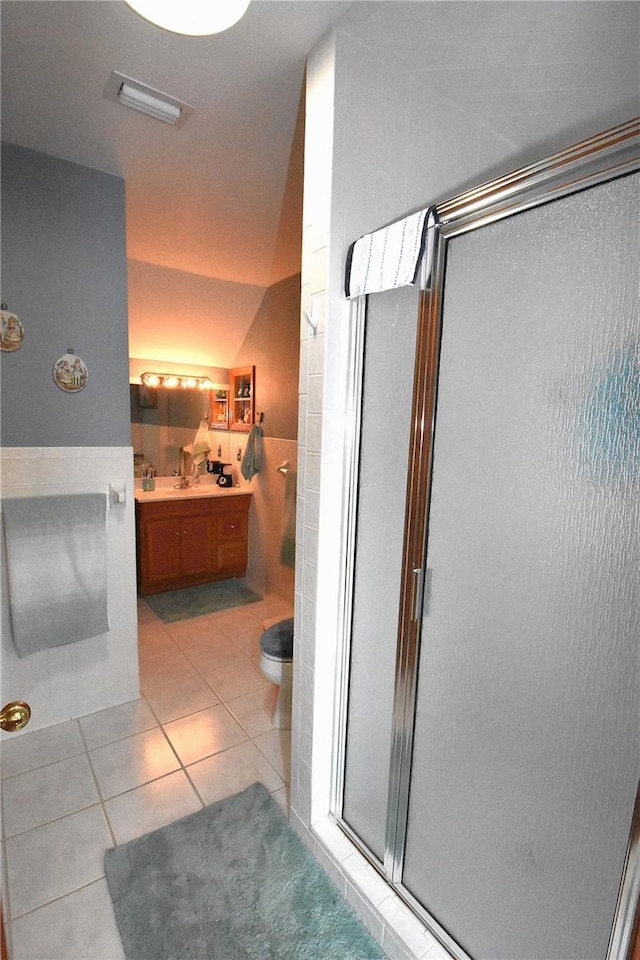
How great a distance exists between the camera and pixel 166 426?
395cm

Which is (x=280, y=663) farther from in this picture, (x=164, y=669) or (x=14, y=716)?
(x=14, y=716)

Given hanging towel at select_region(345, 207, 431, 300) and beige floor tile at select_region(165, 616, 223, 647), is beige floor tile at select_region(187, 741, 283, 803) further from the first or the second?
hanging towel at select_region(345, 207, 431, 300)

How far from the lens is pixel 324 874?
147cm

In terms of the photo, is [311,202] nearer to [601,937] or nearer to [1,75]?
[1,75]

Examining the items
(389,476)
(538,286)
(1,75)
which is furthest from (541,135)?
(1,75)

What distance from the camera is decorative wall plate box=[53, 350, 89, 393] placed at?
2.02 metres

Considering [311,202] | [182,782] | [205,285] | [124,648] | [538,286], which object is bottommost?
[182,782]

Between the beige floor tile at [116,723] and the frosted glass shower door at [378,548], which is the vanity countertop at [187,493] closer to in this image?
the beige floor tile at [116,723]

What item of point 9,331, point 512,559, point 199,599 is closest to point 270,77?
point 9,331

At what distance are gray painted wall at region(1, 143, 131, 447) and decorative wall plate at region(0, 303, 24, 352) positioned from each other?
0.08 feet

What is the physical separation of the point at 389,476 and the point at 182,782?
1574 millimetres

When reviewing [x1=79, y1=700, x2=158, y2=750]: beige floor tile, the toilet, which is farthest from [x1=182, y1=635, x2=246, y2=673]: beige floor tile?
the toilet

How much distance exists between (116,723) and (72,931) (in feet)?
3.10

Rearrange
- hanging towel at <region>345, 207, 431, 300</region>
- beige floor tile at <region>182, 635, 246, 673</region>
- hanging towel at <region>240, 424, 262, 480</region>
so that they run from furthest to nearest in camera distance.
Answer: hanging towel at <region>240, 424, 262, 480</region> → beige floor tile at <region>182, 635, 246, 673</region> → hanging towel at <region>345, 207, 431, 300</region>
